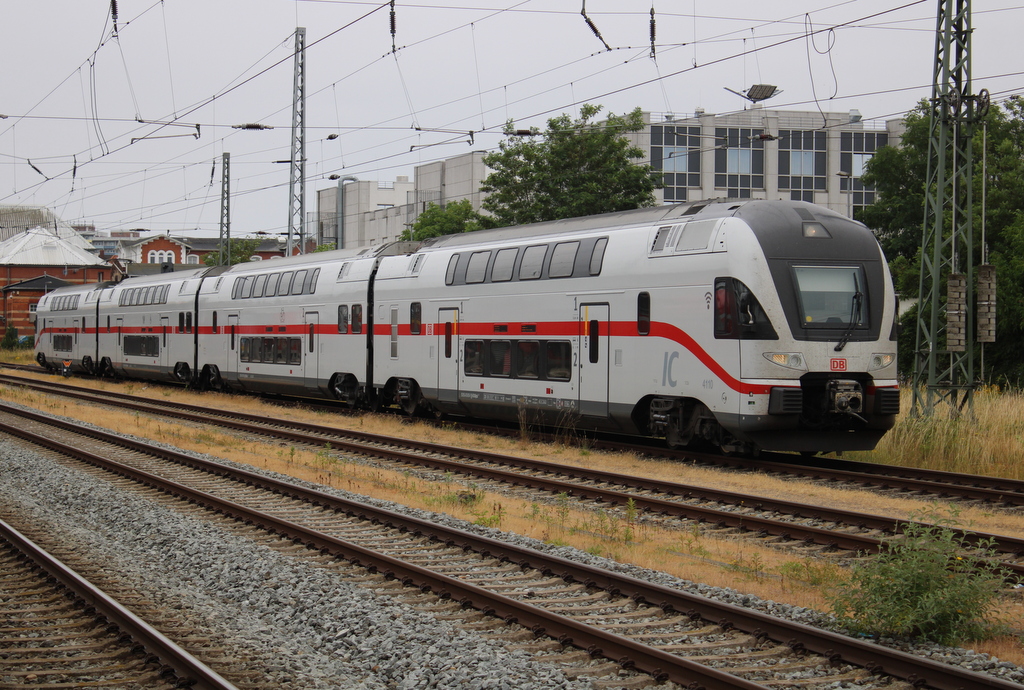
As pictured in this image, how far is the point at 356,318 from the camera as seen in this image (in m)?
22.6

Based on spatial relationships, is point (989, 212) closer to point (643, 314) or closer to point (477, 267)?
point (477, 267)

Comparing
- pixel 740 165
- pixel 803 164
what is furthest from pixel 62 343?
pixel 803 164

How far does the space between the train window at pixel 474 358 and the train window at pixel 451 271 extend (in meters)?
1.33

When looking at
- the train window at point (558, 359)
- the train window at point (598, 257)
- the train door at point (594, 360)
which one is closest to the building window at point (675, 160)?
the train window at point (558, 359)

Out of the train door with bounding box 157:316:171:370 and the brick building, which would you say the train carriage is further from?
the brick building

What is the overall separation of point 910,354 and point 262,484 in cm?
2926

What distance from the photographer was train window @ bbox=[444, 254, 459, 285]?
1944cm

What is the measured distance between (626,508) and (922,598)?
5231 millimetres

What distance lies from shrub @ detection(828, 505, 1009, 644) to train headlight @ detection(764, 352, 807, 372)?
6608 mm

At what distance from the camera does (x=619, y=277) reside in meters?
15.6

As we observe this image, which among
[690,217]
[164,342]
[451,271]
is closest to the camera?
[690,217]

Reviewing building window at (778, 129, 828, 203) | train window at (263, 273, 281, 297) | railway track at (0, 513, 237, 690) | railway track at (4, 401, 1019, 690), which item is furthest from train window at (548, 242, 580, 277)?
building window at (778, 129, 828, 203)

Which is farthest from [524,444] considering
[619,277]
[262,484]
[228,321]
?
[228,321]

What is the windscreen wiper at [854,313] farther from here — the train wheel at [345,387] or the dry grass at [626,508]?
the train wheel at [345,387]
